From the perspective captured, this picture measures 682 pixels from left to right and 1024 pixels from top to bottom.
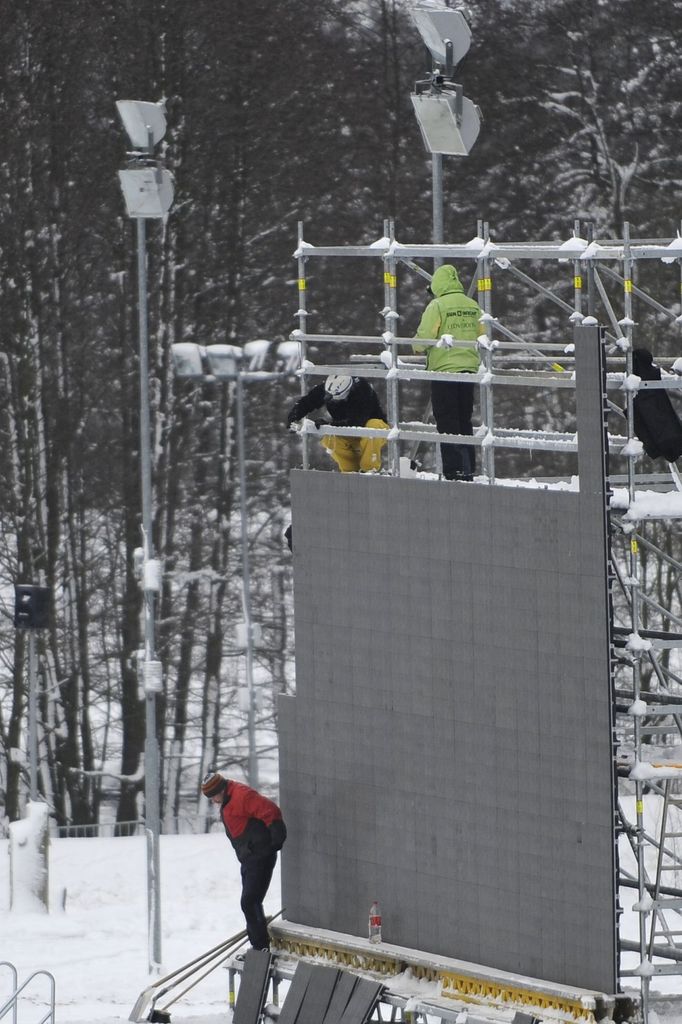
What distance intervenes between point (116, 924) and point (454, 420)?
11807 millimetres

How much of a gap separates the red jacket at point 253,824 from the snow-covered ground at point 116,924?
1.78 metres

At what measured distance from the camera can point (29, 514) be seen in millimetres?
38750

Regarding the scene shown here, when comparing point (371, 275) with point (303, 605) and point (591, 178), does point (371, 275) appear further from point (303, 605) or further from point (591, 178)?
point (303, 605)

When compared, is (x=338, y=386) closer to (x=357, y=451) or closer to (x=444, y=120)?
(x=357, y=451)

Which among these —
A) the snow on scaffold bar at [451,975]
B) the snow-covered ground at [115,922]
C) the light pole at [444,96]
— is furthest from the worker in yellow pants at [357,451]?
the snow-covered ground at [115,922]

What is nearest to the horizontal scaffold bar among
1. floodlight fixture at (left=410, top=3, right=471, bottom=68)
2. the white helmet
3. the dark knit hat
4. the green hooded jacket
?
the green hooded jacket

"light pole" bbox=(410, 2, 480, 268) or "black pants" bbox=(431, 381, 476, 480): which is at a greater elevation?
"light pole" bbox=(410, 2, 480, 268)

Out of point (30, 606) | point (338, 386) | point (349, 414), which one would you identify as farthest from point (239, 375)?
point (338, 386)

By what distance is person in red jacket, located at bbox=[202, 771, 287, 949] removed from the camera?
1578 cm

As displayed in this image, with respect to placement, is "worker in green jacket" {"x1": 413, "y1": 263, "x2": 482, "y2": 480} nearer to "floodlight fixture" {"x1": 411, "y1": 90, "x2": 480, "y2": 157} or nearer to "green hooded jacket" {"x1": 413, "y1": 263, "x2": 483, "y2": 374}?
"green hooded jacket" {"x1": 413, "y1": 263, "x2": 483, "y2": 374}

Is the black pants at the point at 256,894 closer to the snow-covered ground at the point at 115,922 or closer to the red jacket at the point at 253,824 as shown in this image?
the red jacket at the point at 253,824

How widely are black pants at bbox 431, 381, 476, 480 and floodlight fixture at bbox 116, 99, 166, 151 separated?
779 centimetres

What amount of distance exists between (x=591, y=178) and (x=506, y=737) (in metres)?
28.4

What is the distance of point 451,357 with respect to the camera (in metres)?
15.2
